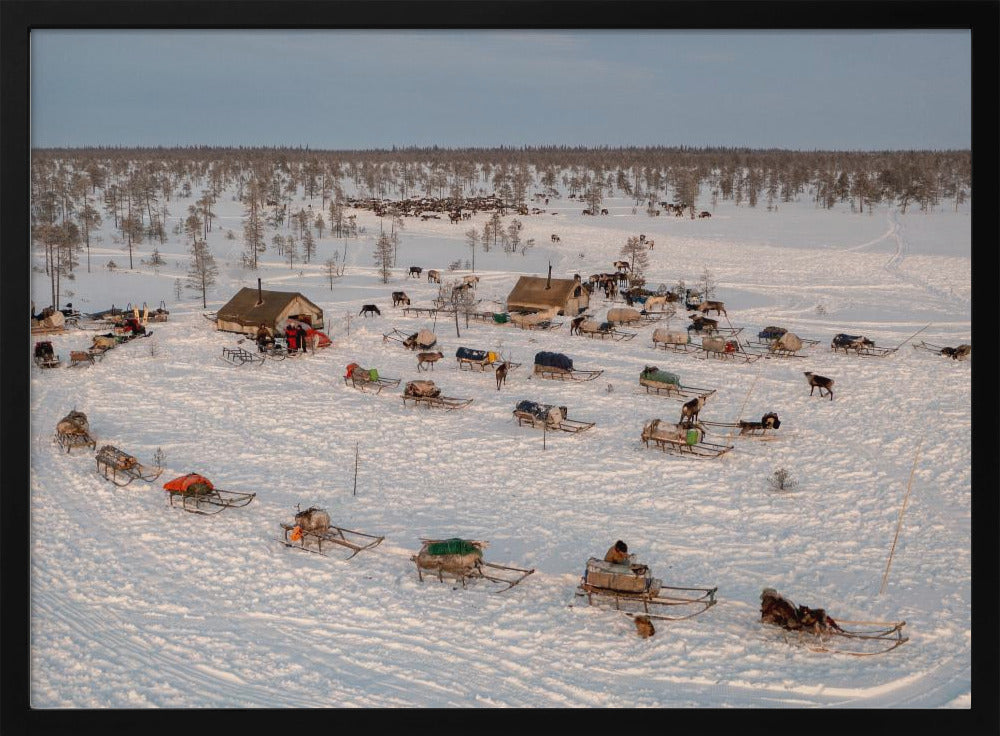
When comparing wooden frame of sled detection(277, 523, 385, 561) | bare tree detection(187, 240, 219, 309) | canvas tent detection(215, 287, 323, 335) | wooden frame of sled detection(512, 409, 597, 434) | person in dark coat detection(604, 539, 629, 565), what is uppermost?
bare tree detection(187, 240, 219, 309)

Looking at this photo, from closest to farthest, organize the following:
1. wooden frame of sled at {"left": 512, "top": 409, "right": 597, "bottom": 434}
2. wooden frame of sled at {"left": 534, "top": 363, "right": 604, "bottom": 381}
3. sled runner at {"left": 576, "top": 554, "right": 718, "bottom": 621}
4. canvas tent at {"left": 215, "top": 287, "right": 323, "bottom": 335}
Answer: sled runner at {"left": 576, "top": 554, "right": 718, "bottom": 621}, wooden frame of sled at {"left": 512, "top": 409, "right": 597, "bottom": 434}, wooden frame of sled at {"left": 534, "top": 363, "right": 604, "bottom": 381}, canvas tent at {"left": 215, "top": 287, "right": 323, "bottom": 335}

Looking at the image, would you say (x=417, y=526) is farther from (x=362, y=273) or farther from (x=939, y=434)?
(x=362, y=273)

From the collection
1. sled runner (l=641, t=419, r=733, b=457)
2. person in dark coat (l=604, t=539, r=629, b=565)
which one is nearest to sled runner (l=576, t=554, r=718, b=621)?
person in dark coat (l=604, t=539, r=629, b=565)

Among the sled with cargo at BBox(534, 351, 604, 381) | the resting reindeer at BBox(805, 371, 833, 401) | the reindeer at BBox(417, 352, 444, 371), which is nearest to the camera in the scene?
the resting reindeer at BBox(805, 371, 833, 401)

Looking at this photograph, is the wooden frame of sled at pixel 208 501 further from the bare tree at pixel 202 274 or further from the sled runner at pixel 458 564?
the bare tree at pixel 202 274

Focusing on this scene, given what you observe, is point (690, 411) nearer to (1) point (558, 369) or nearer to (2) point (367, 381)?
(1) point (558, 369)

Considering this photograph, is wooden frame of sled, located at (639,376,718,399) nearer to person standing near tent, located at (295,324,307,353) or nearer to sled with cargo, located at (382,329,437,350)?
sled with cargo, located at (382,329,437,350)
